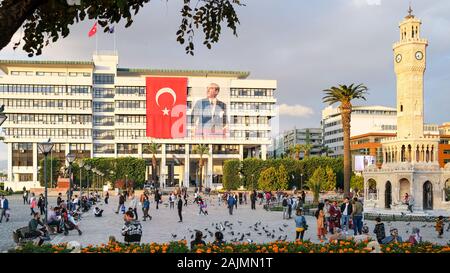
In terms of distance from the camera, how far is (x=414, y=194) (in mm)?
44781

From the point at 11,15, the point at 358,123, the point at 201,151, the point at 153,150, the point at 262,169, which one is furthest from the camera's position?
the point at 358,123

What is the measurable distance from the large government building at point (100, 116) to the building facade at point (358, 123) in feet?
132

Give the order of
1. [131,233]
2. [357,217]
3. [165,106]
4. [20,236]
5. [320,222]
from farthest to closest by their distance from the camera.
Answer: [165,106] → [357,217] → [320,222] → [20,236] → [131,233]

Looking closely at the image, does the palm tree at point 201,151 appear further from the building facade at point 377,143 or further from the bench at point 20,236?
the bench at point 20,236

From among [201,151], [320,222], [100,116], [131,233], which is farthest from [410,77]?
[100,116]

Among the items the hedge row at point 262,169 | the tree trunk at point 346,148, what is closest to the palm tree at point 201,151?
the hedge row at point 262,169

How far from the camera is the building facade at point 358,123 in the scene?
463 feet

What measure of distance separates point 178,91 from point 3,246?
3356 inches

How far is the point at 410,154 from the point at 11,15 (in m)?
Result: 45.4

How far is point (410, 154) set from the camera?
47562mm

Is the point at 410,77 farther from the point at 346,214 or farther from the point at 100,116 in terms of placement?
the point at 100,116
